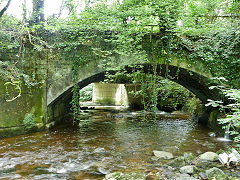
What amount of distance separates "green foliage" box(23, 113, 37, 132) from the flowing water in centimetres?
22

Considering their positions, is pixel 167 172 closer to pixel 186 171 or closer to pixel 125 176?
pixel 186 171

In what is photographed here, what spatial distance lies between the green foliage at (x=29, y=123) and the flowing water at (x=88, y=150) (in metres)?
0.22

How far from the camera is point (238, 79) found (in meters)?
6.00

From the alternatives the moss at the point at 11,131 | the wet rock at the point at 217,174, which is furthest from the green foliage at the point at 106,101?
the wet rock at the point at 217,174

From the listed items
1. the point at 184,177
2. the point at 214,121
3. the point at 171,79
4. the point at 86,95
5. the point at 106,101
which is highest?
the point at 171,79

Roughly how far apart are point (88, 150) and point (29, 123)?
7.95 feet

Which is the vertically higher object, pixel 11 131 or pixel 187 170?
pixel 11 131

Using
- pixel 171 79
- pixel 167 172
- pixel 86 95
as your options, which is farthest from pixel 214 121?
pixel 86 95

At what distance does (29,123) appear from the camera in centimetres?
615

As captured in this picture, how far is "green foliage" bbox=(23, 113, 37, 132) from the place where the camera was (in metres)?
6.10

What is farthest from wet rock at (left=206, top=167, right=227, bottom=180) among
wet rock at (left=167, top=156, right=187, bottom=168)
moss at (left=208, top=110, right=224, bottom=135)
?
moss at (left=208, top=110, right=224, bottom=135)

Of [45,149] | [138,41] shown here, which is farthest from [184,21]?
[45,149]

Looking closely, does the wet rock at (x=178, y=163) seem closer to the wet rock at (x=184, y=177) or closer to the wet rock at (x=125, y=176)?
the wet rock at (x=184, y=177)

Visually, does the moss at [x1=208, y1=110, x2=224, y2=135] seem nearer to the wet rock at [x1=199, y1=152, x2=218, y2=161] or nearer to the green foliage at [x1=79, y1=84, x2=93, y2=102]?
the wet rock at [x1=199, y1=152, x2=218, y2=161]
